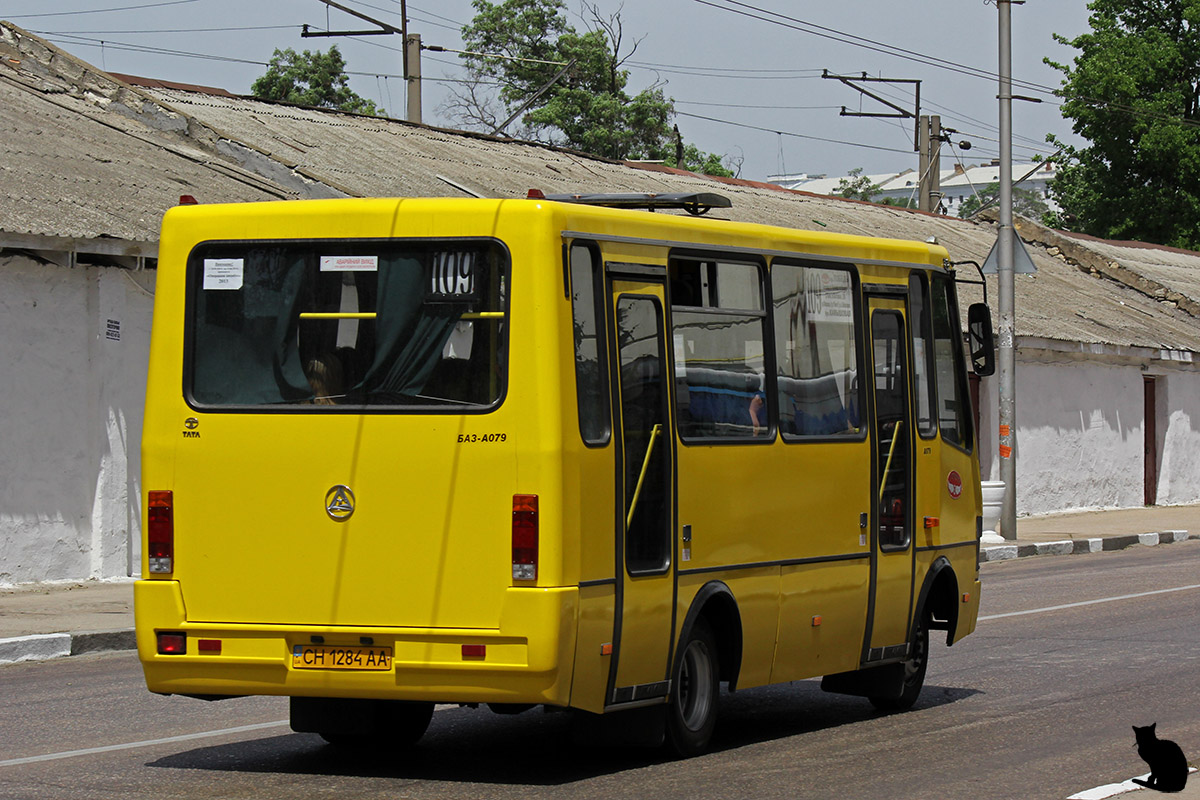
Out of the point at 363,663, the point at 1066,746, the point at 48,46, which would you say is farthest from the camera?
the point at 48,46

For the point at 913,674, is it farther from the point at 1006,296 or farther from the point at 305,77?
the point at 305,77

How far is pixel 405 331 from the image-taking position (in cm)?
795

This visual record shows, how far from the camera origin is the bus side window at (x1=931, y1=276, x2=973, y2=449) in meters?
11.1

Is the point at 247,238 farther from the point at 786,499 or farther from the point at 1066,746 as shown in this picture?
the point at 1066,746

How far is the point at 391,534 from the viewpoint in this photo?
7.85 m

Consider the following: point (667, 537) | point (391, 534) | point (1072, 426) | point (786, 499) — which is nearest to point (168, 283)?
point (391, 534)

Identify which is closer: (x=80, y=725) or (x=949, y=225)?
(x=80, y=725)

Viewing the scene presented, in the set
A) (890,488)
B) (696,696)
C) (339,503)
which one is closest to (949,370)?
(890,488)

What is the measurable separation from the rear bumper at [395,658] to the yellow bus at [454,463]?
11 millimetres

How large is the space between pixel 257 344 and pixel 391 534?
3.63 feet

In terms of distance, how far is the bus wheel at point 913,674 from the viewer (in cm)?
1063

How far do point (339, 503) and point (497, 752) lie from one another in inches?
65.9

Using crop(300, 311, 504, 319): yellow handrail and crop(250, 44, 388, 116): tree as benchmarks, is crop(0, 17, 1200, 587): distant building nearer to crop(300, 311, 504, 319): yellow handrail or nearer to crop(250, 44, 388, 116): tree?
crop(300, 311, 504, 319): yellow handrail

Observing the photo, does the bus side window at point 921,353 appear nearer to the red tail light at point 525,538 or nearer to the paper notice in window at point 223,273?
the red tail light at point 525,538
